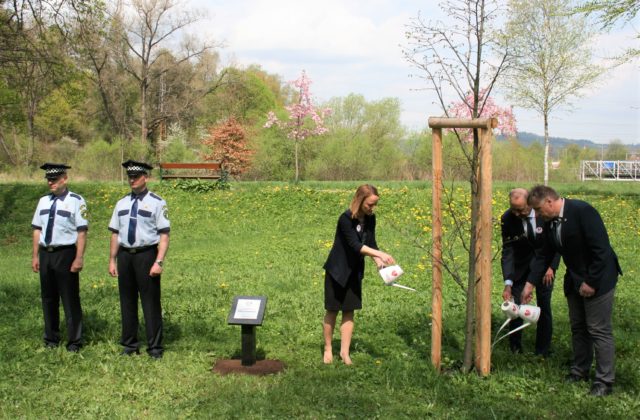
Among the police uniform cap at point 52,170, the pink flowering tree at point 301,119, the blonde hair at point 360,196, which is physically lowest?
the blonde hair at point 360,196

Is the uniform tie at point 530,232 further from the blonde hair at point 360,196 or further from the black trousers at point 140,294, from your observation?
the black trousers at point 140,294

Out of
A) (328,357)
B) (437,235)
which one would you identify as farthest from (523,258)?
(328,357)

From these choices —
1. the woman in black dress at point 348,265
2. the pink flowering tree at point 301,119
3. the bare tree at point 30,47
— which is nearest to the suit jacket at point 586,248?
the woman in black dress at point 348,265

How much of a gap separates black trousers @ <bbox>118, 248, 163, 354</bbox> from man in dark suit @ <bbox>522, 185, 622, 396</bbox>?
3.76m

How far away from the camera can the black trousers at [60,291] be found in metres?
6.50

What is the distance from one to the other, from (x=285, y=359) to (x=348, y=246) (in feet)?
4.44

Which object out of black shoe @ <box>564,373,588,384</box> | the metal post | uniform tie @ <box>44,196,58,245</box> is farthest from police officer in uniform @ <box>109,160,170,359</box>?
black shoe @ <box>564,373,588,384</box>

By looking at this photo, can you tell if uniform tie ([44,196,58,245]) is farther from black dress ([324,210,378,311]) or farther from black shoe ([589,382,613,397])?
black shoe ([589,382,613,397])

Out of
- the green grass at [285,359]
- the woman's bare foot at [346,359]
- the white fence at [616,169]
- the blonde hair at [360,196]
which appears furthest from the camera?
the white fence at [616,169]

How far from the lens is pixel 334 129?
140ft

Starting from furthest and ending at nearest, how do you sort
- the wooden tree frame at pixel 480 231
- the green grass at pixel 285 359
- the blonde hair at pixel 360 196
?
the blonde hair at pixel 360 196 → the wooden tree frame at pixel 480 231 → the green grass at pixel 285 359

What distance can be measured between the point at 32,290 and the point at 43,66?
10128mm

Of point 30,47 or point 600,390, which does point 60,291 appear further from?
point 30,47

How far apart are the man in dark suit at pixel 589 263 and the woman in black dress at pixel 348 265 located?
1491mm
